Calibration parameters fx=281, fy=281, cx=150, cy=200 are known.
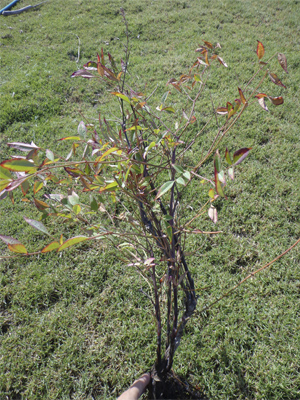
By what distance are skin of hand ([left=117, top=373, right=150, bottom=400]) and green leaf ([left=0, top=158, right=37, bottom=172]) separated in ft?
4.36

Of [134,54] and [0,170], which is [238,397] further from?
[134,54]

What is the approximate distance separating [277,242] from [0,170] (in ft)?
7.54

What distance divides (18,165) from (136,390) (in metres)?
1.39

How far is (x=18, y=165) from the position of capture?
0.69m

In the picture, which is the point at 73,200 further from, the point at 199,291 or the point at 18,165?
the point at 199,291

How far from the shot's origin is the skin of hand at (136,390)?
1455mm

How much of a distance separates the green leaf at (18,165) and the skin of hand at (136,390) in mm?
1329

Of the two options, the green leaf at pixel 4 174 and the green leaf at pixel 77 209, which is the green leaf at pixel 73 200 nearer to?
the green leaf at pixel 77 209

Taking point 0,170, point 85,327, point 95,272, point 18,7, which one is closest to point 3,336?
point 85,327

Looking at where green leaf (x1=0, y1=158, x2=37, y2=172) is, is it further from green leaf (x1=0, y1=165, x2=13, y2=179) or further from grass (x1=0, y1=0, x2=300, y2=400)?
grass (x1=0, y1=0, x2=300, y2=400)

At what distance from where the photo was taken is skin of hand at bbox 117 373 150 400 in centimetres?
146

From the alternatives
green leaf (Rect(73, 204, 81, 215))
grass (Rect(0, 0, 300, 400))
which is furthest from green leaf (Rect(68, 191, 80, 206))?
grass (Rect(0, 0, 300, 400))

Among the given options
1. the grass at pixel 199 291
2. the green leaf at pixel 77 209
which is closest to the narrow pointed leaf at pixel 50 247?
the green leaf at pixel 77 209

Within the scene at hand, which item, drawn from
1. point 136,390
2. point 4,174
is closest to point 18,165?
point 4,174
